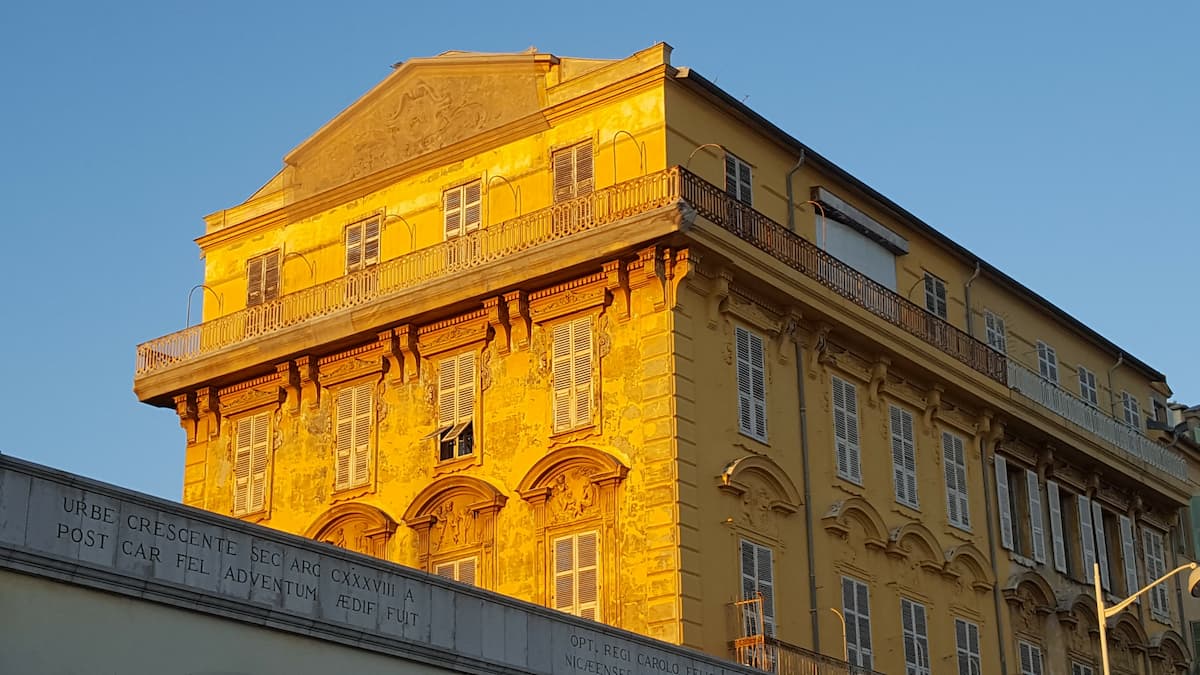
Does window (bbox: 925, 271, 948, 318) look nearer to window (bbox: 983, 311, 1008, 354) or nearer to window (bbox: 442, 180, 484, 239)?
window (bbox: 983, 311, 1008, 354)

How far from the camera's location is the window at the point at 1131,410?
45.8 metres

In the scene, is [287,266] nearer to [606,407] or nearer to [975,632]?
[606,407]

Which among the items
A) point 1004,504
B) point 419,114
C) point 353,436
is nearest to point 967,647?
point 1004,504

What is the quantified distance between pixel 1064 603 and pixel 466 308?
598 inches

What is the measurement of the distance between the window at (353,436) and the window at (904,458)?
10139mm

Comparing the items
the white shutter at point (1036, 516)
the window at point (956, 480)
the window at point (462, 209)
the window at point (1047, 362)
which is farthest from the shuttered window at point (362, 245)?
the window at point (1047, 362)

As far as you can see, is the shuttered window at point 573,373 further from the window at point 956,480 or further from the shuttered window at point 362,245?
the window at point 956,480

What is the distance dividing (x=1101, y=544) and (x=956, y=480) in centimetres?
729

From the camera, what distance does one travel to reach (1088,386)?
44.1 m

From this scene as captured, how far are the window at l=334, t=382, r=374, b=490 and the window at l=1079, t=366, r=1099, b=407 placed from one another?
62.1ft

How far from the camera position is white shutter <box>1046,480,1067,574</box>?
3909cm

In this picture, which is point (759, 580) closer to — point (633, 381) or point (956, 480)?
point (633, 381)

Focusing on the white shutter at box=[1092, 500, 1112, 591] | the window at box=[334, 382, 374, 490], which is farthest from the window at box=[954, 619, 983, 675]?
the window at box=[334, 382, 374, 490]

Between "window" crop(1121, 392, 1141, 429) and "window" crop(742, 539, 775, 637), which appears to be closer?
"window" crop(742, 539, 775, 637)
